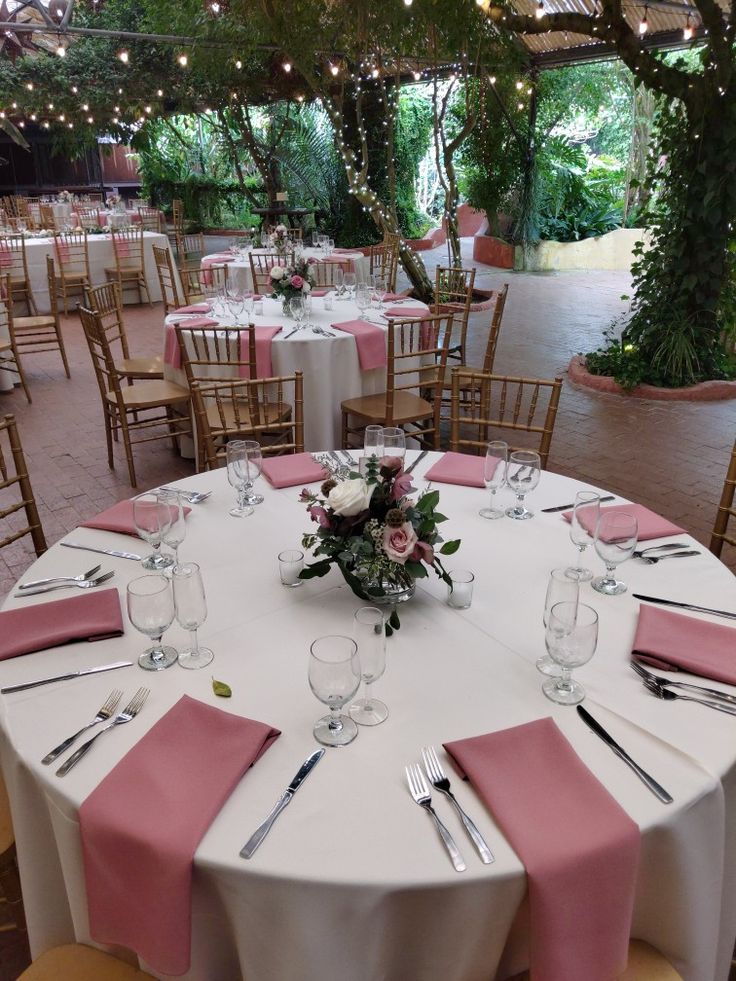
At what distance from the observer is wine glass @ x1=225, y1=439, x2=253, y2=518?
2260 millimetres

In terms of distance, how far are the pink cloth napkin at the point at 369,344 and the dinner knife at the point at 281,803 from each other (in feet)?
11.4

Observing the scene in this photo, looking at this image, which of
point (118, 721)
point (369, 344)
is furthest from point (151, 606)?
point (369, 344)

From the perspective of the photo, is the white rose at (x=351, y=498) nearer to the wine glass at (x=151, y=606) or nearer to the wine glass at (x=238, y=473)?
the wine glass at (x=151, y=606)

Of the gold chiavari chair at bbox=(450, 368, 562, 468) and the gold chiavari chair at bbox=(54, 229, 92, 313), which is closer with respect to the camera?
the gold chiavari chair at bbox=(450, 368, 562, 468)

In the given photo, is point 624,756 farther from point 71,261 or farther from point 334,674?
point 71,261

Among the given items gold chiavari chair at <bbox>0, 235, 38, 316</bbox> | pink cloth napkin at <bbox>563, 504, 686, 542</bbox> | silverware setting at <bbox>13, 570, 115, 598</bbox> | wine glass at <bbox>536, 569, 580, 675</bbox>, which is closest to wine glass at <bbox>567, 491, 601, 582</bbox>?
pink cloth napkin at <bbox>563, 504, 686, 542</bbox>

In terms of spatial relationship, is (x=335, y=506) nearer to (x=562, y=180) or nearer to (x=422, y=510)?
(x=422, y=510)

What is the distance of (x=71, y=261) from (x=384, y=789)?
32.0 ft

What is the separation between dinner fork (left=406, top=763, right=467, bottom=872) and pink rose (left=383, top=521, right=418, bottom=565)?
48 cm

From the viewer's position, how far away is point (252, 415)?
3285 millimetres

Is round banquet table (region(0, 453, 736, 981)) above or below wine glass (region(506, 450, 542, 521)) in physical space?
below

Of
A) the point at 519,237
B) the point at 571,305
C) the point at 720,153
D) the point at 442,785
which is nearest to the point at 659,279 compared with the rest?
the point at 720,153

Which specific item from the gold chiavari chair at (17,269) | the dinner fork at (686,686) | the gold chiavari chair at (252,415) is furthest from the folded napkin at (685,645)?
the gold chiavari chair at (17,269)

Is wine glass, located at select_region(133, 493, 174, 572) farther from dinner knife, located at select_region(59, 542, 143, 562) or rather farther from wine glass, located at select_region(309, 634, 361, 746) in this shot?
wine glass, located at select_region(309, 634, 361, 746)
